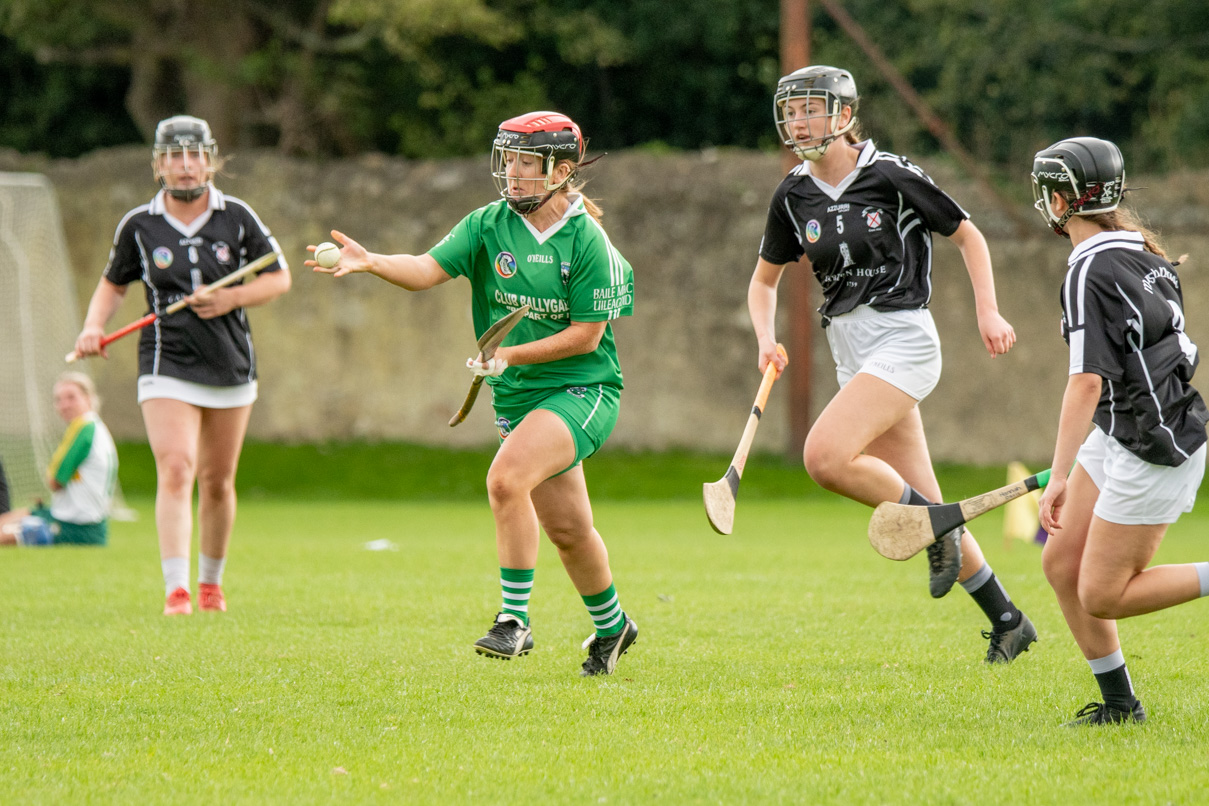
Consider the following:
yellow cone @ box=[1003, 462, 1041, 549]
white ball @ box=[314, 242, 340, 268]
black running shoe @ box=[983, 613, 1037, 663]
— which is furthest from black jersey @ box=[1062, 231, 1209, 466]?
yellow cone @ box=[1003, 462, 1041, 549]

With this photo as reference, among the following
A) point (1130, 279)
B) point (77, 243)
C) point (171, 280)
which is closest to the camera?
point (1130, 279)

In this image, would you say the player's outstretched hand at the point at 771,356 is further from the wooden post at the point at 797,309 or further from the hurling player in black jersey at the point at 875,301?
the wooden post at the point at 797,309

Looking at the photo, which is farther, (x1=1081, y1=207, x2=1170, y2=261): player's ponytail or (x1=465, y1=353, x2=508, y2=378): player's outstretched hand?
(x1=465, y1=353, x2=508, y2=378): player's outstretched hand

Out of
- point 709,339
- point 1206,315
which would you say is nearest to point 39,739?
point 709,339

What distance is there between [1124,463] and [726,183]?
1330cm

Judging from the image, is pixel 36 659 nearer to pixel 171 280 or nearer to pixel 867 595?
pixel 171 280

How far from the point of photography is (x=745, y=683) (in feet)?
16.0

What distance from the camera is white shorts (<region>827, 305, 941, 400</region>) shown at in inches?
212

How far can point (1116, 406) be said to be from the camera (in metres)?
3.96

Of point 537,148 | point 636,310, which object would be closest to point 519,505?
point 537,148

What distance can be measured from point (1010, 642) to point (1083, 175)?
205cm

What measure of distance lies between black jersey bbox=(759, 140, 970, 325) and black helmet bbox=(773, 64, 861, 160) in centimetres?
20

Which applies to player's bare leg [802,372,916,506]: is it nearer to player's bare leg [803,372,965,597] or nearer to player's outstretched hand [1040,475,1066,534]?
player's bare leg [803,372,965,597]

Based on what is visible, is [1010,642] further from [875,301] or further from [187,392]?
[187,392]
